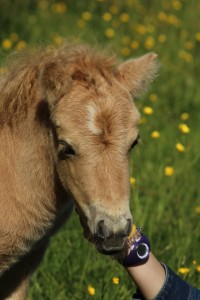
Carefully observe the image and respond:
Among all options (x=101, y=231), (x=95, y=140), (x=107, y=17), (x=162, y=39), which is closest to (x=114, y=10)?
(x=107, y=17)

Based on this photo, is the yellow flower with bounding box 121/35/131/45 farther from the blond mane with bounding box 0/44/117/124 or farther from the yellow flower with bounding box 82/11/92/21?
the blond mane with bounding box 0/44/117/124

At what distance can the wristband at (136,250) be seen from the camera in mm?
4473

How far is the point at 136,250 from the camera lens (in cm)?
449

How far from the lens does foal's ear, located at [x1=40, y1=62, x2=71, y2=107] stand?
4152 mm

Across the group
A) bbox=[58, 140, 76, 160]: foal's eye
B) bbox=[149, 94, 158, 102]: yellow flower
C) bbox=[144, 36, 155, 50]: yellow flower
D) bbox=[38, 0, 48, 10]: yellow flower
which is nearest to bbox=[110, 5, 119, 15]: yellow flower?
bbox=[38, 0, 48, 10]: yellow flower

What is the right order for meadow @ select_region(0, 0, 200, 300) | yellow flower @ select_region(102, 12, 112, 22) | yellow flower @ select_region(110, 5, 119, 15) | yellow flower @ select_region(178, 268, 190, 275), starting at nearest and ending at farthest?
1. yellow flower @ select_region(178, 268, 190, 275)
2. meadow @ select_region(0, 0, 200, 300)
3. yellow flower @ select_region(102, 12, 112, 22)
4. yellow flower @ select_region(110, 5, 119, 15)

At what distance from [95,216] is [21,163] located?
0.77 m

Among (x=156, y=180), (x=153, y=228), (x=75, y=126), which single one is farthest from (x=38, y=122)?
(x=156, y=180)

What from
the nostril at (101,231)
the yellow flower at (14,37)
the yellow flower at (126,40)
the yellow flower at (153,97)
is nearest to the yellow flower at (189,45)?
the yellow flower at (126,40)

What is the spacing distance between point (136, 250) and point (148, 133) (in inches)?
117

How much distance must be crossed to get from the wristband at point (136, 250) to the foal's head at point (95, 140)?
0.37 meters

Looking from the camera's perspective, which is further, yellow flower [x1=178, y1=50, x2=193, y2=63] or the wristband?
yellow flower [x1=178, y1=50, x2=193, y2=63]

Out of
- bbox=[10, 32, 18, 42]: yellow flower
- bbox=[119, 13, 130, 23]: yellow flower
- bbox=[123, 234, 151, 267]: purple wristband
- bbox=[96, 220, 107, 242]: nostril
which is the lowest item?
bbox=[119, 13, 130, 23]: yellow flower

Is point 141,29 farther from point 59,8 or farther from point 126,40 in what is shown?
point 59,8
